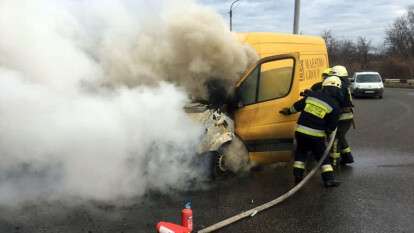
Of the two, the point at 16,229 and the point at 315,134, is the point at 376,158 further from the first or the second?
the point at 16,229

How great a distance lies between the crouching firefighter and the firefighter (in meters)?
0.77

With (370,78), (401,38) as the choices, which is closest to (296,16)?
(370,78)

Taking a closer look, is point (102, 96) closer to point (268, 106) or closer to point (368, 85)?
point (268, 106)

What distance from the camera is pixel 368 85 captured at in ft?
88.8

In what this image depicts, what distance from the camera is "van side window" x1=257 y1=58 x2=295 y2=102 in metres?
6.63

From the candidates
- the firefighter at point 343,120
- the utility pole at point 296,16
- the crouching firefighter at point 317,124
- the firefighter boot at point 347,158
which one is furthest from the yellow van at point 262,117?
the utility pole at point 296,16

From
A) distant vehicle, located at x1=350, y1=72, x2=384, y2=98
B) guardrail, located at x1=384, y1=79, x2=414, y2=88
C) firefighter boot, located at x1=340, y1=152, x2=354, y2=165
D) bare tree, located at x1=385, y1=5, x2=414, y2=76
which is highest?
bare tree, located at x1=385, y1=5, x2=414, y2=76

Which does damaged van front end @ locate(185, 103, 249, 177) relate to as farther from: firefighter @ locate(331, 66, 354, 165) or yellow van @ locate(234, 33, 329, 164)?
firefighter @ locate(331, 66, 354, 165)

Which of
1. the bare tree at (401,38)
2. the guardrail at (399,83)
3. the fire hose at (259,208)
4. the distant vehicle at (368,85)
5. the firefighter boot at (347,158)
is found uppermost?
the bare tree at (401,38)

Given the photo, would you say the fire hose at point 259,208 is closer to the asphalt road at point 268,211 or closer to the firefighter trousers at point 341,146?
the asphalt road at point 268,211

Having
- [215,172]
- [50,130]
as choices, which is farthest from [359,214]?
[50,130]

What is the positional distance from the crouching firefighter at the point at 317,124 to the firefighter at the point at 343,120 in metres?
0.77

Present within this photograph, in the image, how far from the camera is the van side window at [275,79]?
6629 mm

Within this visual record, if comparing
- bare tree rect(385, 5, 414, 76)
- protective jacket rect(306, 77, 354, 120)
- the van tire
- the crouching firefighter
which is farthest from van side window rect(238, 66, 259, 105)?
bare tree rect(385, 5, 414, 76)
